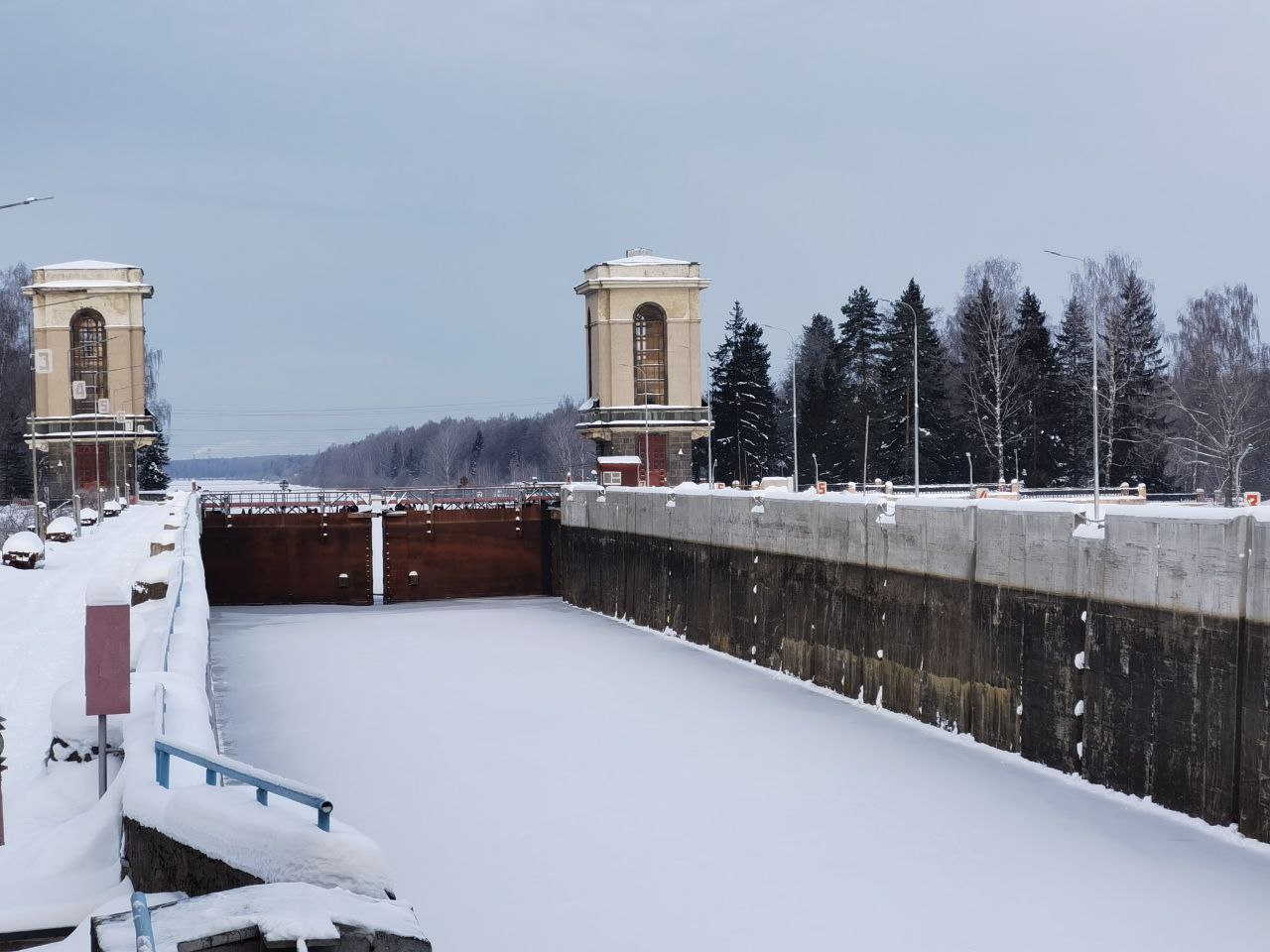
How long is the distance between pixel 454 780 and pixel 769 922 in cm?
638

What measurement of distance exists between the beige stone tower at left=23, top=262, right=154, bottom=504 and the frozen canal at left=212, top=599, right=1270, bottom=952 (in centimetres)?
5576

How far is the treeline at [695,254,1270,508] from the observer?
74.4m

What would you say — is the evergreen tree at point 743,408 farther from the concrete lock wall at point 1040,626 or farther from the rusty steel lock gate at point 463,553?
the concrete lock wall at point 1040,626

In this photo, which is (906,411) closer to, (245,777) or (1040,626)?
(1040,626)

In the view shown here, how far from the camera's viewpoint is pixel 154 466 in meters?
116

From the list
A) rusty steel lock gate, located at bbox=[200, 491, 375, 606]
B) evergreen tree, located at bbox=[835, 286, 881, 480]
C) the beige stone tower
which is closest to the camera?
rusty steel lock gate, located at bbox=[200, 491, 375, 606]

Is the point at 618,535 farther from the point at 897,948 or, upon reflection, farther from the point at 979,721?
the point at 897,948

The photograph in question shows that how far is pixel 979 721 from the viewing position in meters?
18.8

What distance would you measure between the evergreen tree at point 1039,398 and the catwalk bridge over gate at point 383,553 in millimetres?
42136

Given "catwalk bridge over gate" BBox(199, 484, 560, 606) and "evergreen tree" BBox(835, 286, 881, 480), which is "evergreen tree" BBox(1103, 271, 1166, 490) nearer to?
"evergreen tree" BBox(835, 286, 881, 480)

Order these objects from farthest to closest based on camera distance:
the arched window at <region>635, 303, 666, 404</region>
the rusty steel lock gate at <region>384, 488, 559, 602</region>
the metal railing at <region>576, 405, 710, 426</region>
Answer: the arched window at <region>635, 303, 666, 404</region>, the metal railing at <region>576, 405, 710, 426</region>, the rusty steel lock gate at <region>384, 488, 559, 602</region>

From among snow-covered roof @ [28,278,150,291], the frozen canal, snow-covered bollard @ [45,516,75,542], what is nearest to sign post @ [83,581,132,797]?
the frozen canal

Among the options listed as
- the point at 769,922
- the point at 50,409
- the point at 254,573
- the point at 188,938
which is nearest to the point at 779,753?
the point at 769,922

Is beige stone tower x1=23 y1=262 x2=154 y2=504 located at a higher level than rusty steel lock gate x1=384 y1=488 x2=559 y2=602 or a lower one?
higher
